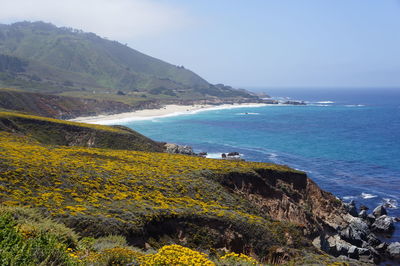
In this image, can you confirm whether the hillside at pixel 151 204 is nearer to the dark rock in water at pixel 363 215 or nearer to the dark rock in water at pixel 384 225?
the dark rock in water at pixel 384 225

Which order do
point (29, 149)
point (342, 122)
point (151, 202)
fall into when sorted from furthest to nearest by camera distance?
1. point (342, 122)
2. point (29, 149)
3. point (151, 202)

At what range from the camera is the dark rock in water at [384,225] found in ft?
140

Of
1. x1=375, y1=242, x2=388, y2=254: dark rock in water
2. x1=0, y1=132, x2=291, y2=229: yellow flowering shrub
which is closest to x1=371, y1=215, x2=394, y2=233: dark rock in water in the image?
x1=375, y1=242, x2=388, y2=254: dark rock in water

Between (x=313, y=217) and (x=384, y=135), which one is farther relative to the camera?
(x=384, y=135)

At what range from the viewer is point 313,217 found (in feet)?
111

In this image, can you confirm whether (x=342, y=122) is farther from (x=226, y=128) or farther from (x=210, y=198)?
(x=210, y=198)

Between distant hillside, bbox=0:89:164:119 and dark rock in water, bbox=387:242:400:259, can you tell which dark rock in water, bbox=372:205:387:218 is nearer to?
dark rock in water, bbox=387:242:400:259

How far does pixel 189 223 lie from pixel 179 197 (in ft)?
13.1

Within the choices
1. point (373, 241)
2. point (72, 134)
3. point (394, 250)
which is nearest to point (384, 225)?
point (373, 241)

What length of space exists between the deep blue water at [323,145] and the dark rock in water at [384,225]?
1.02 meters

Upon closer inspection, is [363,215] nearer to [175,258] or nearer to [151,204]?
[151,204]

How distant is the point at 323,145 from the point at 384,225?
54674 millimetres

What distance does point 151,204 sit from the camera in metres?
22.0

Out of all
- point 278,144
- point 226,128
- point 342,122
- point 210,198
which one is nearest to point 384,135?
point 342,122
